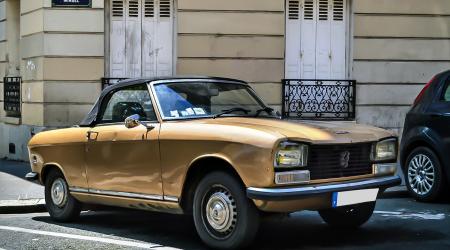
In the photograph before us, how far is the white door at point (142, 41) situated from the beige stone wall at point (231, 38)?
335 mm

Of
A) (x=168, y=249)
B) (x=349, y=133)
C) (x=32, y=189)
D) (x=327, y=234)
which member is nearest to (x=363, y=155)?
(x=349, y=133)

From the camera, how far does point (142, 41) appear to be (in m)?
13.3

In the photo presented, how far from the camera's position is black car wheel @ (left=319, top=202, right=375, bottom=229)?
6.68 m

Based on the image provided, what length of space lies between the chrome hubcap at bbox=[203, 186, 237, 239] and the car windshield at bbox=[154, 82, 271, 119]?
988 mm

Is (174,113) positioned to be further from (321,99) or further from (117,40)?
(321,99)

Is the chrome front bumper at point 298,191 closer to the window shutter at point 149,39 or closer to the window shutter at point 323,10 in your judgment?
the window shutter at point 149,39

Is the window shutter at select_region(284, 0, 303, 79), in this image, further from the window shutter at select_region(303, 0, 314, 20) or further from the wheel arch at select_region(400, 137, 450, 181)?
the wheel arch at select_region(400, 137, 450, 181)

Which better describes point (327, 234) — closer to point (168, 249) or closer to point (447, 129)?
point (168, 249)

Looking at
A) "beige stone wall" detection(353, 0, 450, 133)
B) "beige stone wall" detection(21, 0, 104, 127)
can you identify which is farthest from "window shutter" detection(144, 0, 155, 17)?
Answer: "beige stone wall" detection(353, 0, 450, 133)

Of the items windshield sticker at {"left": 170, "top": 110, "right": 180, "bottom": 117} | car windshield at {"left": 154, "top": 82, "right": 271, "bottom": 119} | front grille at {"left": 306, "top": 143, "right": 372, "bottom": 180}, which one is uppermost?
car windshield at {"left": 154, "top": 82, "right": 271, "bottom": 119}

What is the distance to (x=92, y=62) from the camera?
516 inches

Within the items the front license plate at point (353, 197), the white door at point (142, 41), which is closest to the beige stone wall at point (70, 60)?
the white door at point (142, 41)

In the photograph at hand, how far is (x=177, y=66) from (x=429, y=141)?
6115 millimetres

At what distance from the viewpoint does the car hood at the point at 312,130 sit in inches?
219
